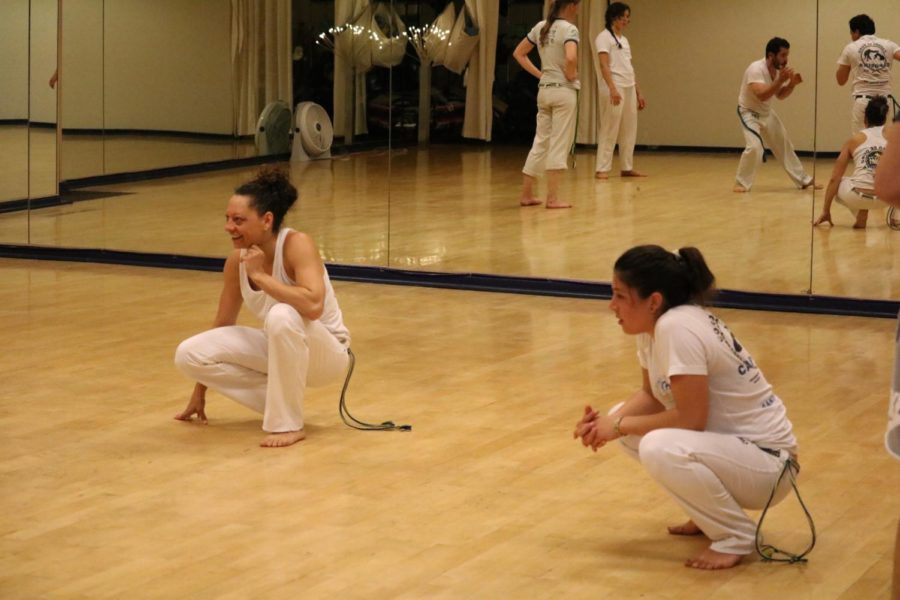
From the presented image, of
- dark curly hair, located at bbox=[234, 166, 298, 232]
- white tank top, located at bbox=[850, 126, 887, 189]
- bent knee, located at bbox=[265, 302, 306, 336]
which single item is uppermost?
white tank top, located at bbox=[850, 126, 887, 189]

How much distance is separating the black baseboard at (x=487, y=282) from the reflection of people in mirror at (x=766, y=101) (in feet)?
2.25

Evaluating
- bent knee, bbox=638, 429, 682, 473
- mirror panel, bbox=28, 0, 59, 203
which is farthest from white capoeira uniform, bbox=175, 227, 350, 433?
mirror panel, bbox=28, 0, 59, 203

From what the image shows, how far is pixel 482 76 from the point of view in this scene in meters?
7.63

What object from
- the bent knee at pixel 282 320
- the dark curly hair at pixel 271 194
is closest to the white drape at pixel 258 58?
the dark curly hair at pixel 271 194

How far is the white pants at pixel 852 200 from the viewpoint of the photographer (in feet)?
23.5

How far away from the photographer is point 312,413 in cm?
531

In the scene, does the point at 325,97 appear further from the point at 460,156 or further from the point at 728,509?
the point at 728,509

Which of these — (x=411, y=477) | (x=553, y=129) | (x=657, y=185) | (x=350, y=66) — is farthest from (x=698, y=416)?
(x=350, y=66)

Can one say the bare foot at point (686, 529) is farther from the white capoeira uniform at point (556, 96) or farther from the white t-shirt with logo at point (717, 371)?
the white capoeira uniform at point (556, 96)

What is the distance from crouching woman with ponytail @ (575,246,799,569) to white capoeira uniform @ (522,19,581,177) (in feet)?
12.9

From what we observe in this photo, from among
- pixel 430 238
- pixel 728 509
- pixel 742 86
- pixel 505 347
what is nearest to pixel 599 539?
pixel 728 509

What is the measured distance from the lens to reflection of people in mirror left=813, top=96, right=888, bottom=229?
6957mm

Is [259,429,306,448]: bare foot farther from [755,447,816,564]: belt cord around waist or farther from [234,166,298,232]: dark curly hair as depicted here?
[755,447,816,564]: belt cord around waist

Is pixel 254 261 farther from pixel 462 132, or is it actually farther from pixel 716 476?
pixel 462 132
